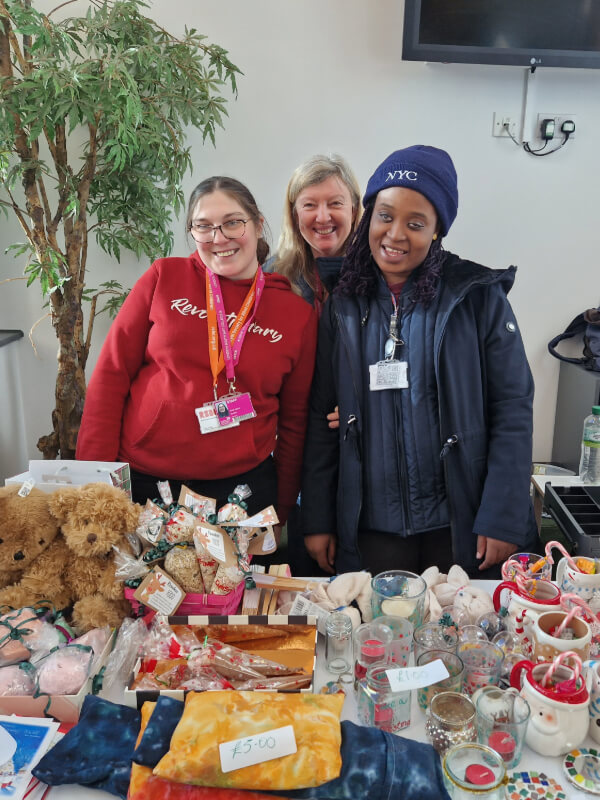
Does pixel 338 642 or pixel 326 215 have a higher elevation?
pixel 326 215

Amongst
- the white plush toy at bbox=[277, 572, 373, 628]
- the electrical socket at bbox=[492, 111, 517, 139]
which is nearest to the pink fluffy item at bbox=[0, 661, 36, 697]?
the white plush toy at bbox=[277, 572, 373, 628]

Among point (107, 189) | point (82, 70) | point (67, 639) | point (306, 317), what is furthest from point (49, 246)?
point (67, 639)

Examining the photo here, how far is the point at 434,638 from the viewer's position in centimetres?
114

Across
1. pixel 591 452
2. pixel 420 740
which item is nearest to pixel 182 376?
pixel 420 740

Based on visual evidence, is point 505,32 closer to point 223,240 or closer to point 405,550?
point 223,240

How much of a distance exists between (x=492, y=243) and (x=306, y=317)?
84.7 inches

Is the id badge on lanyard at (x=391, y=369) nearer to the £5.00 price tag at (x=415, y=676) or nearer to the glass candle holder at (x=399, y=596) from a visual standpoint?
the glass candle holder at (x=399, y=596)

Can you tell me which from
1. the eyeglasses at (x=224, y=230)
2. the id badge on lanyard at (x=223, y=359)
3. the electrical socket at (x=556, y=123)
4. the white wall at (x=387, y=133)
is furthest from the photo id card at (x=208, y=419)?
the electrical socket at (x=556, y=123)

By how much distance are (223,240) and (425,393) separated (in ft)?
2.20

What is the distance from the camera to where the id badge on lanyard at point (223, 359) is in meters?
1.64

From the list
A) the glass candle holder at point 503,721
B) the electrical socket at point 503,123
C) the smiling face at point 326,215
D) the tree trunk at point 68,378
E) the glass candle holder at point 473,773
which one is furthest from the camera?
the electrical socket at point 503,123

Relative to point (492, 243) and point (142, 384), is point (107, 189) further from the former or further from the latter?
point (492, 243)

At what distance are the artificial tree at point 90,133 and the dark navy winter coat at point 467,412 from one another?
4.57 feet

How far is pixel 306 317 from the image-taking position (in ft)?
5.80
